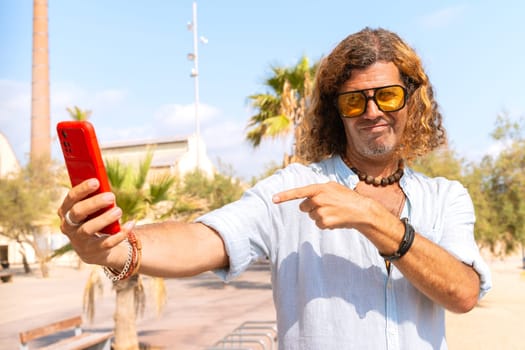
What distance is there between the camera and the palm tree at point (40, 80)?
32.3 metres

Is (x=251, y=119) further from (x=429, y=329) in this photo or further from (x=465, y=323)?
(x=429, y=329)

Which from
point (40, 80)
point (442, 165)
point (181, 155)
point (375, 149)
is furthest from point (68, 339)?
point (181, 155)

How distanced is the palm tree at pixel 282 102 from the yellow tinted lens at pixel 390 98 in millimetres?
11773

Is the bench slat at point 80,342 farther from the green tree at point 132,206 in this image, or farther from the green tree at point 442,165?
the green tree at point 442,165

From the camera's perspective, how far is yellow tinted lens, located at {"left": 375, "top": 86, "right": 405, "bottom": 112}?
182 centimetres

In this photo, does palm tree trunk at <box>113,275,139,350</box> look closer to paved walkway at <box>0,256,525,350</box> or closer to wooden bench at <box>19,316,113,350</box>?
wooden bench at <box>19,316,113,350</box>

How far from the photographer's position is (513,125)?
17.8 metres

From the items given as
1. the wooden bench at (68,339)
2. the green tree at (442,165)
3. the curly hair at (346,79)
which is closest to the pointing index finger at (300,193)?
the curly hair at (346,79)

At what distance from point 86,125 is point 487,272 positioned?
1148 mm

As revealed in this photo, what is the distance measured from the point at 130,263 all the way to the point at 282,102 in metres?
13.7

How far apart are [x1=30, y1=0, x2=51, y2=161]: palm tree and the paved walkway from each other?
37.4ft

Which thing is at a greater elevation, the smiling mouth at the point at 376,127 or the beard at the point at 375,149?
the smiling mouth at the point at 376,127

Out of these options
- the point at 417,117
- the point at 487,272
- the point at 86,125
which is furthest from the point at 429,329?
the point at 86,125

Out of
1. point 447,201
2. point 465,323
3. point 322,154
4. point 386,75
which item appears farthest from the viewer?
point 465,323
